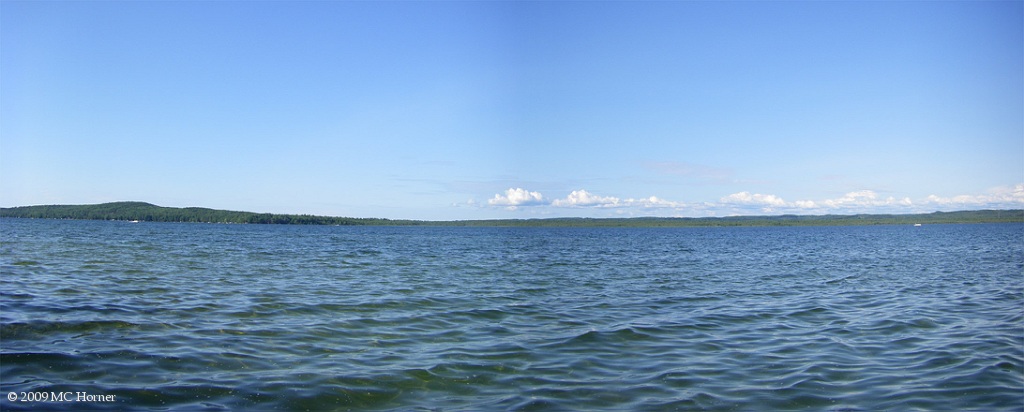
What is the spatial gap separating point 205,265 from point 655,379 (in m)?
24.6

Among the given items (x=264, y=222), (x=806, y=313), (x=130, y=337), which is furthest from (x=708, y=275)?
(x=264, y=222)

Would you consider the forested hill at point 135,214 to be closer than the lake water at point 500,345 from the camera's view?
No

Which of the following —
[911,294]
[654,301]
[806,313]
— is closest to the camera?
[806,313]

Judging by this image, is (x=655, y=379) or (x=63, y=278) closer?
(x=655, y=379)

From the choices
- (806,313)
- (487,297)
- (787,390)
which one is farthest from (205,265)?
(787,390)

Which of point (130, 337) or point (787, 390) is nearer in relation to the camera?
point (787, 390)

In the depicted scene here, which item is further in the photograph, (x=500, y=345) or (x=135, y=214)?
(x=135, y=214)

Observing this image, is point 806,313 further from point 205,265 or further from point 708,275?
point 205,265

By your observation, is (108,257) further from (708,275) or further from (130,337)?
(708,275)

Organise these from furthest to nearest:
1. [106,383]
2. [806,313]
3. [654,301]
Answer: [654,301] < [806,313] < [106,383]

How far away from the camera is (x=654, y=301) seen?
17.6 meters

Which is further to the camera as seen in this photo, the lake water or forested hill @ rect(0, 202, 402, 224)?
forested hill @ rect(0, 202, 402, 224)

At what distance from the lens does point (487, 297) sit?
18.4 meters

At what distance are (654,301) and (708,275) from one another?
982cm
